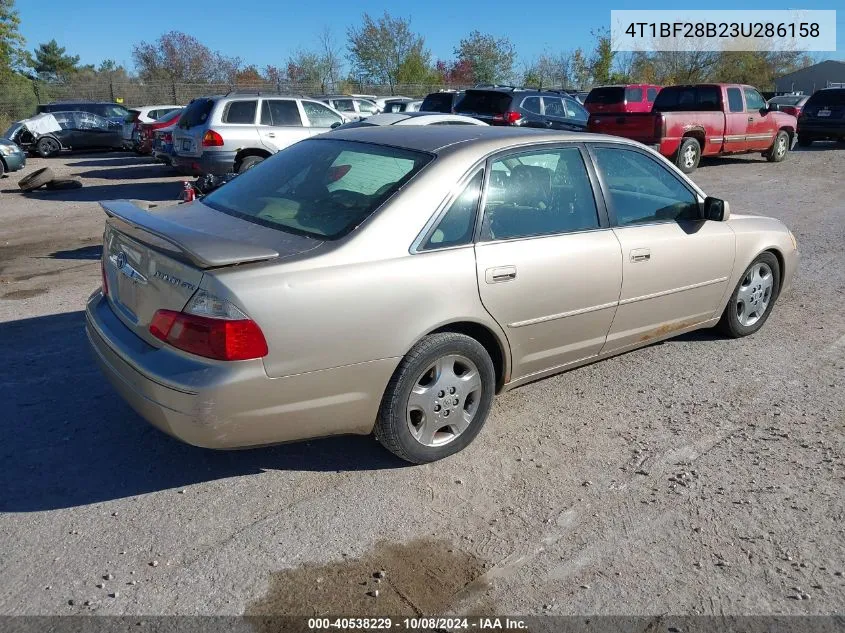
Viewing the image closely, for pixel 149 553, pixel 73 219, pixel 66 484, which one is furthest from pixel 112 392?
pixel 73 219

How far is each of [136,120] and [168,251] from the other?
1884cm

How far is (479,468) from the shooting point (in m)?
3.75

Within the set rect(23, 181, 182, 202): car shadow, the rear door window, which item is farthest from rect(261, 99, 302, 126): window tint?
rect(23, 181, 182, 202): car shadow

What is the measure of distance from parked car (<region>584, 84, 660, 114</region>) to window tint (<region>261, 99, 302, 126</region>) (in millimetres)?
10669

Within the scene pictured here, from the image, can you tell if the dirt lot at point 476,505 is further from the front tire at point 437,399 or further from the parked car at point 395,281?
the parked car at point 395,281

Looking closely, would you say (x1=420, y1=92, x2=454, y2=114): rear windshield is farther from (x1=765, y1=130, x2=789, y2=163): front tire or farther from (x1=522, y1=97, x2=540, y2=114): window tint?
(x1=765, y1=130, x2=789, y2=163): front tire

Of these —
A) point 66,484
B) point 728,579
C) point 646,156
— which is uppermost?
point 646,156

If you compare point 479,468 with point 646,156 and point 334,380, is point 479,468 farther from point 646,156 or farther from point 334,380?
point 646,156

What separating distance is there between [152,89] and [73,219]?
83.6 feet

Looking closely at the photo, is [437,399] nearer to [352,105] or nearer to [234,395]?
[234,395]

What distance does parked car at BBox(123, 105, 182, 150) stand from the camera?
19.8 metres

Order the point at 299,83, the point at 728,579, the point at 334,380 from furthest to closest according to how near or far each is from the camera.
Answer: the point at 299,83, the point at 334,380, the point at 728,579

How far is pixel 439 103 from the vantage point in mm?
17328

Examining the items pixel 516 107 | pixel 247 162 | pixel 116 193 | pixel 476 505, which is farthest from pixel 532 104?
pixel 476 505
